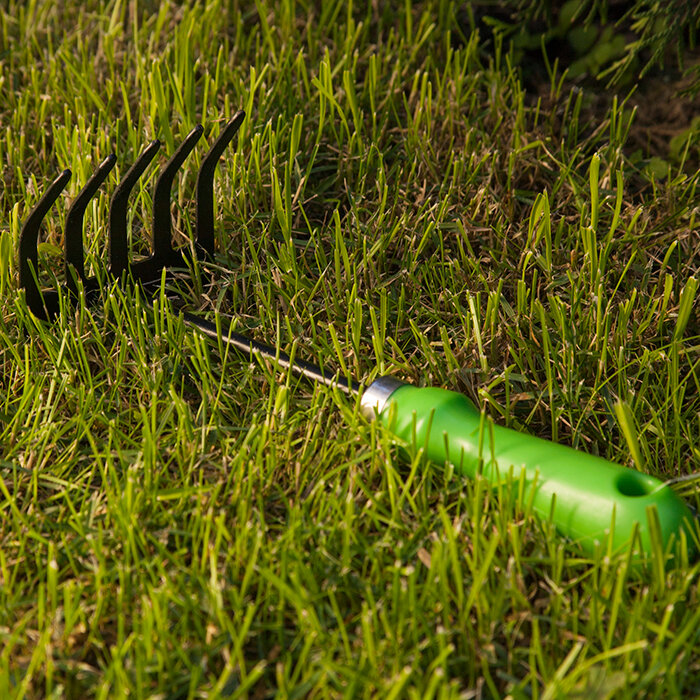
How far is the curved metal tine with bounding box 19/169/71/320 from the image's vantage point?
1.97 metres

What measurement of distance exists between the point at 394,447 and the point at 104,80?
1735 mm

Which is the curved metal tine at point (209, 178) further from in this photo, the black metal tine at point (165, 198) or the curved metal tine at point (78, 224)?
the curved metal tine at point (78, 224)

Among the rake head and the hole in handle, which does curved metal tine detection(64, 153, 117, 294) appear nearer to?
the rake head

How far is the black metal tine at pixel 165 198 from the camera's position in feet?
6.89

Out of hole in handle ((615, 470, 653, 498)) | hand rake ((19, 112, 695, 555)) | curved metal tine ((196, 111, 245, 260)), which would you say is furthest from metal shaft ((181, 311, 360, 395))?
hole in handle ((615, 470, 653, 498))

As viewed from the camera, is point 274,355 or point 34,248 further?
point 34,248

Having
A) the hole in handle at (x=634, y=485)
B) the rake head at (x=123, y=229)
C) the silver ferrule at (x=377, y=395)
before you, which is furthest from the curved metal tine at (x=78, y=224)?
the hole in handle at (x=634, y=485)

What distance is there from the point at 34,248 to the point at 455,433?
1.03 m

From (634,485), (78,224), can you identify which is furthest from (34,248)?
(634,485)

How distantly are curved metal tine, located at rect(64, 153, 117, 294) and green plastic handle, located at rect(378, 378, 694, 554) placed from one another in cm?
82

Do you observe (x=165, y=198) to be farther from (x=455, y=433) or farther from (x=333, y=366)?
(x=455, y=433)

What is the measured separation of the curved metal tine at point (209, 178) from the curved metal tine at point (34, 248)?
312 millimetres

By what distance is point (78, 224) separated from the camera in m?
2.05

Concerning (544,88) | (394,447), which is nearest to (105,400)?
(394,447)
